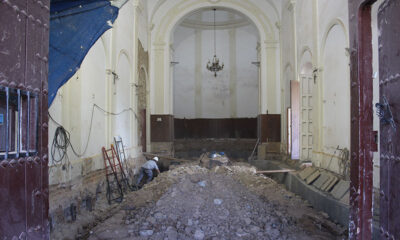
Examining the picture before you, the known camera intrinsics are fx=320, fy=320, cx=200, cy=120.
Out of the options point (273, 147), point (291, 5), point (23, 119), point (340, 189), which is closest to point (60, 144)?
point (23, 119)

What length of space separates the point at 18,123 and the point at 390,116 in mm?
2460

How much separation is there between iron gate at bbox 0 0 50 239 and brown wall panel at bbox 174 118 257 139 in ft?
57.0

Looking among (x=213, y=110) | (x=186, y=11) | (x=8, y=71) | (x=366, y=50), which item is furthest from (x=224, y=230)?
(x=213, y=110)

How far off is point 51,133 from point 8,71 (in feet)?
13.5

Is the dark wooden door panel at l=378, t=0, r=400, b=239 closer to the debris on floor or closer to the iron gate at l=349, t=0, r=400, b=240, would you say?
the iron gate at l=349, t=0, r=400, b=240

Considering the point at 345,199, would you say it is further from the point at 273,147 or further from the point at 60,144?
the point at 273,147

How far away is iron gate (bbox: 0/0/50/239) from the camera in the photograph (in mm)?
1927

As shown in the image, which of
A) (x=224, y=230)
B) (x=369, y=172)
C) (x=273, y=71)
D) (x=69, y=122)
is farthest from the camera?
(x=273, y=71)

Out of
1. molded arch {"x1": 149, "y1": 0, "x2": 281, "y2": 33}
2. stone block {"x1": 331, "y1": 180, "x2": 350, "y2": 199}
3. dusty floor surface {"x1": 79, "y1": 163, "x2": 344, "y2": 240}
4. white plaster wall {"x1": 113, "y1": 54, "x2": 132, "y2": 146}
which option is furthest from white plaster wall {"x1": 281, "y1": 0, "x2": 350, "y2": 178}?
white plaster wall {"x1": 113, "y1": 54, "x2": 132, "y2": 146}

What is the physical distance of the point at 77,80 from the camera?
265 inches

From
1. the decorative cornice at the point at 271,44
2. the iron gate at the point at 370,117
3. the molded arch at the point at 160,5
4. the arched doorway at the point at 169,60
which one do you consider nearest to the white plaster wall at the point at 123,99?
the arched doorway at the point at 169,60

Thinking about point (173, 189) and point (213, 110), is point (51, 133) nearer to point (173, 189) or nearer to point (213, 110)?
point (173, 189)

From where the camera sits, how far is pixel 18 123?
2057mm

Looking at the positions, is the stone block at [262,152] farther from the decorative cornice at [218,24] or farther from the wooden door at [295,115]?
the decorative cornice at [218,24]
